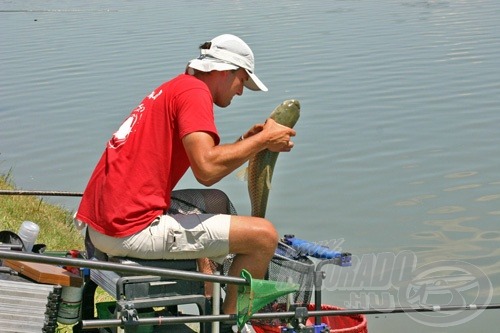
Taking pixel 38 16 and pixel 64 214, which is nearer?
pixel 64 214

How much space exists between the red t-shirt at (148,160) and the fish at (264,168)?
0.54 meters

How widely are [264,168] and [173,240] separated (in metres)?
0.72

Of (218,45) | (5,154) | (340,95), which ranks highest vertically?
(218,45)

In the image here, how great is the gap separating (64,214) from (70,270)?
4.59m

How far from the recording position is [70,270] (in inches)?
185

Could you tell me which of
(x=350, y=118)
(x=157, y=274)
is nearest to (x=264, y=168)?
(x=157, y=274)

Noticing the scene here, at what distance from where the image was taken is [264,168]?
509 centimetres

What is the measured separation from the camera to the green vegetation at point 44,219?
25.6 feet

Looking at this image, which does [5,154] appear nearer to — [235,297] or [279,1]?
[235,297]

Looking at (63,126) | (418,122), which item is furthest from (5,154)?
(418,122)

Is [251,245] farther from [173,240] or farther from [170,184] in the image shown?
[170,184]

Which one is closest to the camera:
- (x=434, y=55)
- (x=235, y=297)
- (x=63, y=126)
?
(x=235, y=297)

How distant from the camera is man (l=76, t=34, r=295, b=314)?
4.54 meters

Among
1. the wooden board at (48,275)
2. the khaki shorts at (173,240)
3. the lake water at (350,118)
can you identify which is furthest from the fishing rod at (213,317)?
the lake water at (350,118)
